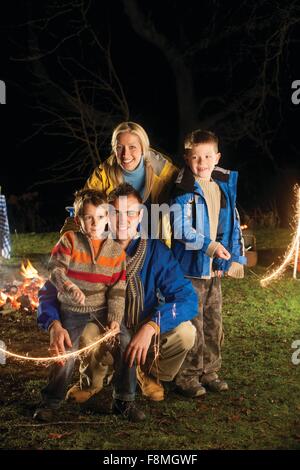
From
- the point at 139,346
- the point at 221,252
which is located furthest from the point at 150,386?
the point at 221,252

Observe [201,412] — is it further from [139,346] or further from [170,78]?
[170,78]

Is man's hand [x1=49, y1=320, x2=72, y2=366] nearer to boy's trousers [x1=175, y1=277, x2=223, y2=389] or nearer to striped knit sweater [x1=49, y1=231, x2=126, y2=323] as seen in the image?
striped knit sweater [x1=49, y1=231, x2=126, y2=323]

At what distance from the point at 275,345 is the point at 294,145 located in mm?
14269

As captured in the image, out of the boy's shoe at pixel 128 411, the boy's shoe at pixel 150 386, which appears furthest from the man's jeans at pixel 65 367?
the boy's shoe at pixel 150 386

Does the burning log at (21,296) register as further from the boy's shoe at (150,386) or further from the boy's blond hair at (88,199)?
the boy's blond hair at (88,199)

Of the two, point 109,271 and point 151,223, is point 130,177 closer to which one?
point 151,223

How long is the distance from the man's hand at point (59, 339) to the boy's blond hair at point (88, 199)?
2.52ft

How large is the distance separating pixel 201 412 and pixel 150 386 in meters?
0.44

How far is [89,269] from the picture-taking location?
171 inches

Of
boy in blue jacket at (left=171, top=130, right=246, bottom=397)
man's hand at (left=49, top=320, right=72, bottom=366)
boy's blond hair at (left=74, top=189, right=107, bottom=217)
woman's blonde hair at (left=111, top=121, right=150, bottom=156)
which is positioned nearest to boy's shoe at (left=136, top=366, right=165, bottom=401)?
boy in blue jacket at (left=171, top=130, right=246, bottom=397)

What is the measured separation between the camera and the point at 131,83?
19.1 metres

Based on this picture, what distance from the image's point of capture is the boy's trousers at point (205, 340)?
4773 millimetres

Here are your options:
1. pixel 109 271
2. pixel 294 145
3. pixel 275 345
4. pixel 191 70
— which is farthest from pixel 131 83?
pixel 109 271

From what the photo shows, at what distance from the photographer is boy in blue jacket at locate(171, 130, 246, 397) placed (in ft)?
15.3
